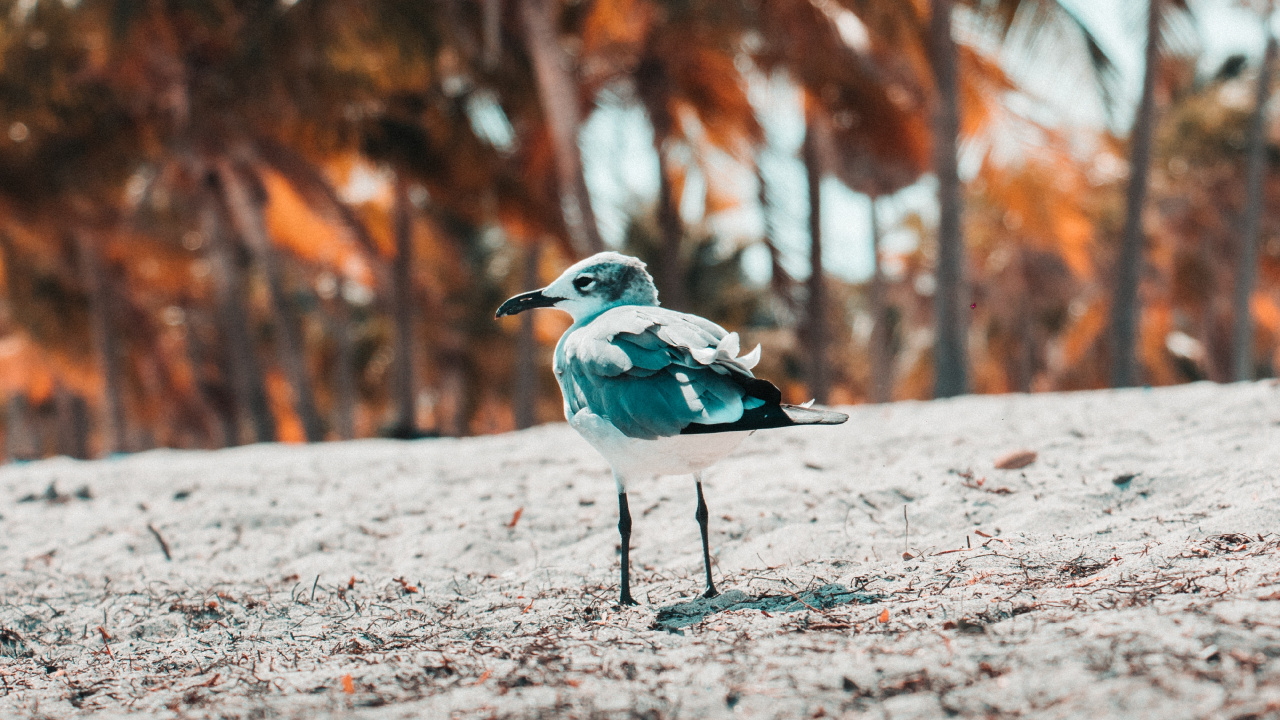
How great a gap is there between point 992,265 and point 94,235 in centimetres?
2063

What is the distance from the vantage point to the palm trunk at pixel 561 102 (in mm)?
10141

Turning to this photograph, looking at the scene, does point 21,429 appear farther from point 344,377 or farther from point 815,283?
point 815,283

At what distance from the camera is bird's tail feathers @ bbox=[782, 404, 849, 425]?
277 cm

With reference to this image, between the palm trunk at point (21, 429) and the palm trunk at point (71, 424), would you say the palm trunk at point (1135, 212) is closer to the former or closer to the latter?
the palm trunk at point (71, 424)

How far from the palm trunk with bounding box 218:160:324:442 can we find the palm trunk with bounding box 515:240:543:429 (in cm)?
294

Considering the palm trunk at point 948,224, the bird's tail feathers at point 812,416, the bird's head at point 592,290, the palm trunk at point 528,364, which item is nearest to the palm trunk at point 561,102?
the palm trunk at point 948,224

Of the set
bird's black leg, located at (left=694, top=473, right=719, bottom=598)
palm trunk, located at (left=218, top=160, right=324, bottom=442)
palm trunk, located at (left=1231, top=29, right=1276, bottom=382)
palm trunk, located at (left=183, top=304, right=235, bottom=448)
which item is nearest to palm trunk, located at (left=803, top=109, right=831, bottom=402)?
palm trunk, located at (left=218, top=160, right=324, bottom=442)

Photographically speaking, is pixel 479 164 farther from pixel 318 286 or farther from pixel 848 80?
pixel 318 286

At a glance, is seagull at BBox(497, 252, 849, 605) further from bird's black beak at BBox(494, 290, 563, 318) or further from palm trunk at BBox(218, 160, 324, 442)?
palm trunk at BBox(218, 160, 324, 442)

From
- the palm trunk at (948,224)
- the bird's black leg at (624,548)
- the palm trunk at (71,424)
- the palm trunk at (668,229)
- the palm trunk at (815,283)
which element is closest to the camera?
the bird's black leg at (624,548)

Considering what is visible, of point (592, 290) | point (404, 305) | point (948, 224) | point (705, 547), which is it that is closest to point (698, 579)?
point (705, 547)

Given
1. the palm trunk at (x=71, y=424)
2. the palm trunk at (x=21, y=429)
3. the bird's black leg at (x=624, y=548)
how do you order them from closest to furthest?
the bird's black leg at (x=624, y=548) → the palm trunk at (x=71, y=424) → the palm trunk at (x=21, y=429)

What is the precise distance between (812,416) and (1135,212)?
8.57 metres

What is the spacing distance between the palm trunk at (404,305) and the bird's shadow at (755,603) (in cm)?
1122
